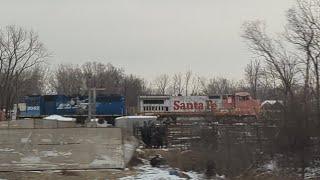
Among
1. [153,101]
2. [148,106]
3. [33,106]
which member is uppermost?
[153,101]

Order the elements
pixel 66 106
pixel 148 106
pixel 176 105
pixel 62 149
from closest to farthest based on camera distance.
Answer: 1. pixel 62 149
2. pixel 66 106
3. pixel 148 106
4. pixel 176 105

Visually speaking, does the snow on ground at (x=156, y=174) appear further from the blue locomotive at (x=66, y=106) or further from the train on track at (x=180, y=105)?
the train on track at (x=180, y=105)

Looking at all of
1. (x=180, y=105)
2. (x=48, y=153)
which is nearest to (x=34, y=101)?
(x=180, y=105)

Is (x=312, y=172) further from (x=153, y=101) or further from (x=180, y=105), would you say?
(x=153, y=101)

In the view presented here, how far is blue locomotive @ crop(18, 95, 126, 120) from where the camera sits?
192ft

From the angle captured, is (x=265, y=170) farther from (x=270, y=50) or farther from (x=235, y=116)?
(x=235, y=116)

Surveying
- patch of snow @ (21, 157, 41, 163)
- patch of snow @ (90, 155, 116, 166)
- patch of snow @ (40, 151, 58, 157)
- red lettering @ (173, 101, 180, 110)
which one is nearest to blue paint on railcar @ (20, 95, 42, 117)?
red lettering @ (173, 101, 180, 110)

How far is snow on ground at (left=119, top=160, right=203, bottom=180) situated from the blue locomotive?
3419 centimetres

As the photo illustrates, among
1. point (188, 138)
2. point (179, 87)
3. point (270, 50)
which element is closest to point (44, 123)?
point (188, 138)

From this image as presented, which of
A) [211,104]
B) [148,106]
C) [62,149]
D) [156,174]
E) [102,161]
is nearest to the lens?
[156,174]

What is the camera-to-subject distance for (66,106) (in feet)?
194

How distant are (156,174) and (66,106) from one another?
126 ft

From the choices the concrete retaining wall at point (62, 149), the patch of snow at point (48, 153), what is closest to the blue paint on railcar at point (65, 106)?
the concrete retaining wall at point (62, 149)

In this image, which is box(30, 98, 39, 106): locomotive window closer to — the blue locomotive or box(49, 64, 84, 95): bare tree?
the blue locomotive
